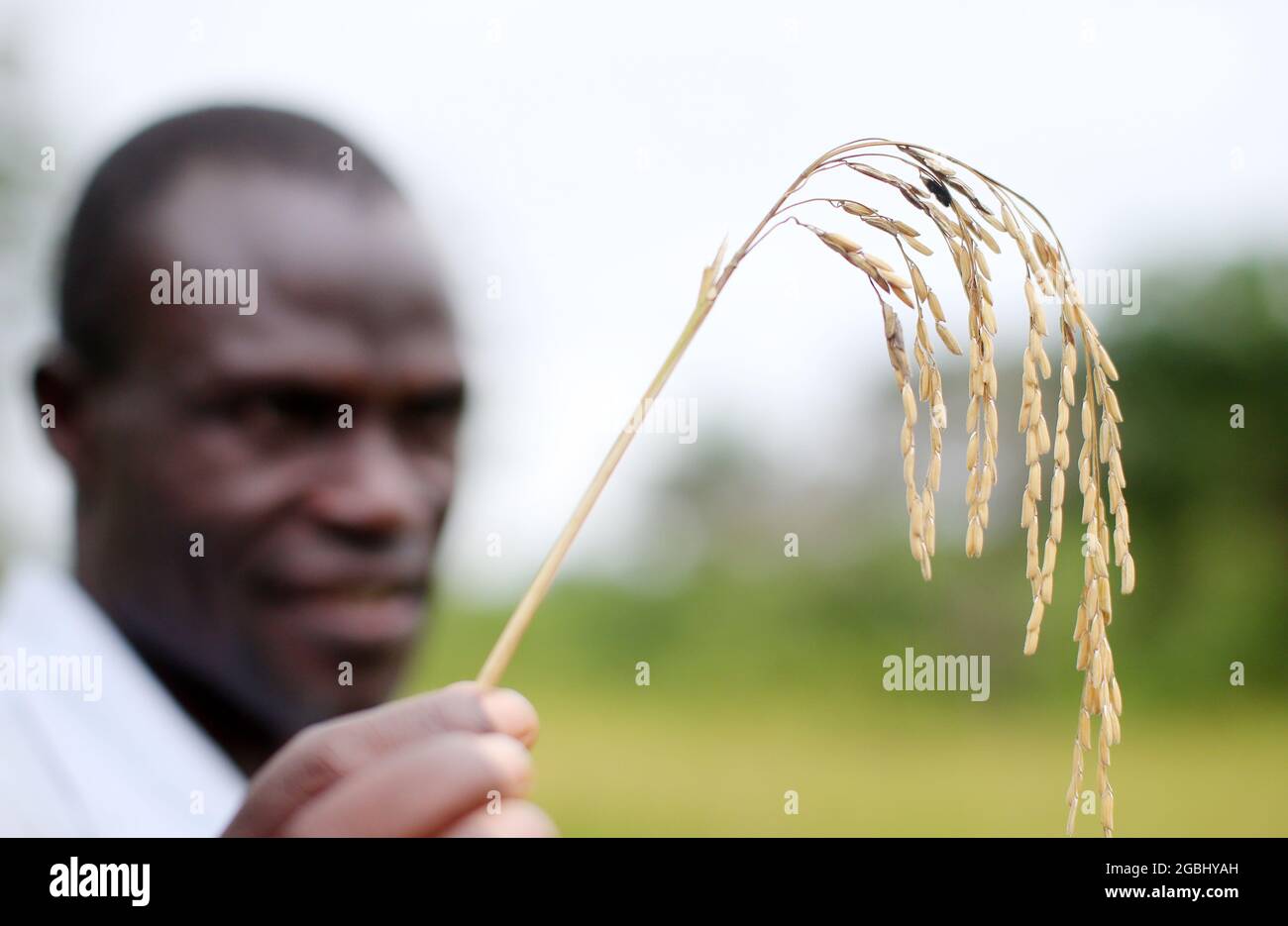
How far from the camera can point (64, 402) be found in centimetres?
127

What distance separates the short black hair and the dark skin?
20 millimetres

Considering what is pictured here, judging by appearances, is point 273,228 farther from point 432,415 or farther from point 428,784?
point 428,784

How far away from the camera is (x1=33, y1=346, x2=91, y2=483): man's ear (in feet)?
4.11

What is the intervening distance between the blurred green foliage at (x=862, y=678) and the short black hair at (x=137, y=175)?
610 millimetres

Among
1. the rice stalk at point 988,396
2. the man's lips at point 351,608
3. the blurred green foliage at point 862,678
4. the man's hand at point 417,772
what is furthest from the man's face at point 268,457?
the rice stalk at point 988,396

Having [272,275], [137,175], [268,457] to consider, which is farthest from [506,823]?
[137,175]

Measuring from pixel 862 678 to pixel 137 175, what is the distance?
1499 millimetres

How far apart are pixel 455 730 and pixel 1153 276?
1.66m

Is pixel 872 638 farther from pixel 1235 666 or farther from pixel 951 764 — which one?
pixel 1235 666

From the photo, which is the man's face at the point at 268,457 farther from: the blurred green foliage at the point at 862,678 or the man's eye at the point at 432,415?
the blurred green foliage at the point at 862,678

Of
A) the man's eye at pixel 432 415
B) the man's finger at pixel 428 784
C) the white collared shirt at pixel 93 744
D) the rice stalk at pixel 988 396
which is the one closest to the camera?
the rice stalk at pixel 988 396

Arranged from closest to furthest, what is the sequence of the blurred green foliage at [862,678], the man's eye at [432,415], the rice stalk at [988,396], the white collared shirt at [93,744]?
the rice stalk at [988,396]
the white collared shirt at [93,744]
the man's eye at [432,415]
the blurred green foliage at [862,678]

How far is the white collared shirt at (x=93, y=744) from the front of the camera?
1186mm

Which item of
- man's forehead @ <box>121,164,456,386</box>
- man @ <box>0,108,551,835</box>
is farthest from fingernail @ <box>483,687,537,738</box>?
man's forehead @ <box>121,164,456,386</box>
